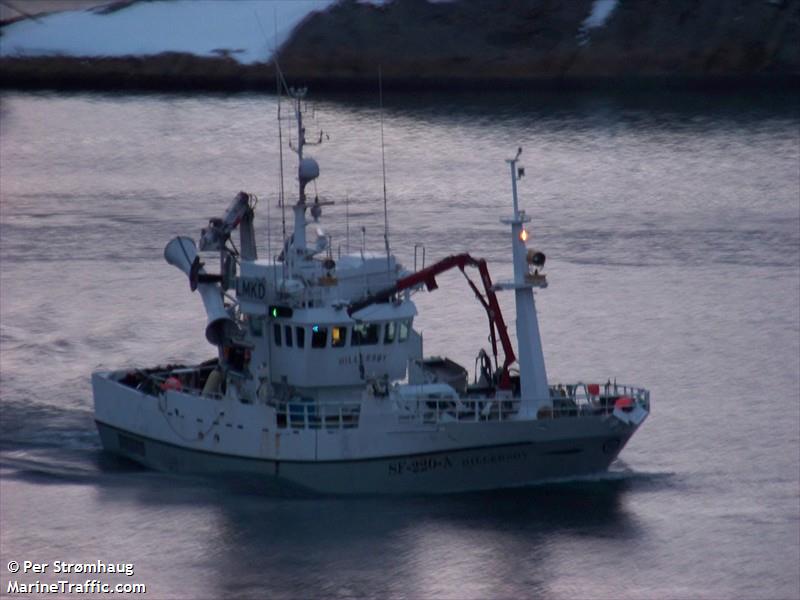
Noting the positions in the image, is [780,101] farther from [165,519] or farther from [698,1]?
[165,519]

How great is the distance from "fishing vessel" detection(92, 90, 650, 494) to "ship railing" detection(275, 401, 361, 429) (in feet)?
0.12


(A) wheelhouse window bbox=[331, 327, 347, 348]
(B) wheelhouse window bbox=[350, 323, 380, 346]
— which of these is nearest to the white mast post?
(B) wheelhouse window bbox=[350, 323, 380, 346]

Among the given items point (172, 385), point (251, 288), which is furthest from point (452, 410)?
point (172, 385)

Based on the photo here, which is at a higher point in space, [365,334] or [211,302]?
[211,302]

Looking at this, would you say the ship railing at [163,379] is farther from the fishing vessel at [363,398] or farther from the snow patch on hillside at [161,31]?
the snow patch on hillside at [161,31]

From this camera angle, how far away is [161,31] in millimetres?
93750

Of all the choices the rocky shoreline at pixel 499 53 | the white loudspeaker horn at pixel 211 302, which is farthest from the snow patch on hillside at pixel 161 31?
the white loudspeaker horn at pixel 211 302

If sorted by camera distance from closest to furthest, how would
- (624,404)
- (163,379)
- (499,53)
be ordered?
1. (624,404)
2. (163,379)
3. (499,53)

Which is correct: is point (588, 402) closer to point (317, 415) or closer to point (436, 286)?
point (436, 286)

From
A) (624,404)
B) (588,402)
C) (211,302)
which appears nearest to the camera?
(624,404)

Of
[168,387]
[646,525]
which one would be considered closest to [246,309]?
[168,387]

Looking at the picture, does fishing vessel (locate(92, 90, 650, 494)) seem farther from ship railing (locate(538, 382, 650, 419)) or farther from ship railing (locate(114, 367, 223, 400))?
ship railing (locate(114, 367, 223, 400))

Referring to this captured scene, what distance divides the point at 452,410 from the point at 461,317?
1322cm

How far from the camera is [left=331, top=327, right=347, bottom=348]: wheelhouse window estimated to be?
108ft
